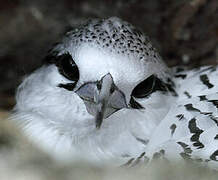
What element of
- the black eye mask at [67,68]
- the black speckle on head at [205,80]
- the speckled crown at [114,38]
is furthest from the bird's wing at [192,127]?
the black eye mask at [67,68]

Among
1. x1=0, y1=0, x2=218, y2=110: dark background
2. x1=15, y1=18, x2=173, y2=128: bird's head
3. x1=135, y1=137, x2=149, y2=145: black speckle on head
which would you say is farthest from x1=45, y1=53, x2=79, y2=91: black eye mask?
x1=0, y1=0, x2=218, y2=110: dark background

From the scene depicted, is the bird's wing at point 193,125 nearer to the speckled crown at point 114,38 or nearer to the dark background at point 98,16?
the speckled crown at point 114,38

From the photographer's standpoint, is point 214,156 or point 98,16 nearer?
point 214,156

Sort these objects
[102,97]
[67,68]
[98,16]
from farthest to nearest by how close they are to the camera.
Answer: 1. [98,16]
2. [67,68]
3. [102,97]

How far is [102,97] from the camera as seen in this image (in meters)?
2.06

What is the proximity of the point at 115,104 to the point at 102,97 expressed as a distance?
0.09 meters

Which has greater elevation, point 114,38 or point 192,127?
point 114,38

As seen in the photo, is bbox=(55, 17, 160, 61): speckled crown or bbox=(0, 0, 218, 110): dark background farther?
bbox=(0, 0, 218, 110): dark background

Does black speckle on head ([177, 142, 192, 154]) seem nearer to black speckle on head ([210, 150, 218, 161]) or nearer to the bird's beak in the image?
black speckle on head ([210, 150, 218, 161])

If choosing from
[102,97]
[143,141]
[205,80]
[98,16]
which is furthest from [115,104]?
[98,16]

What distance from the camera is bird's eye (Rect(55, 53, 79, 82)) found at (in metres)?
2.23

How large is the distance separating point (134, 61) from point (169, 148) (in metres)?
0.42

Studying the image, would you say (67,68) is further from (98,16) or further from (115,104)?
(98,16)

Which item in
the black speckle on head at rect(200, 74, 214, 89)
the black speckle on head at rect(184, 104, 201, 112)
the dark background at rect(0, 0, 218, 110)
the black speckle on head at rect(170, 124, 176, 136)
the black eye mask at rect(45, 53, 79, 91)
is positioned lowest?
the black speckle on head at rect(170, 124, 176, 136)
